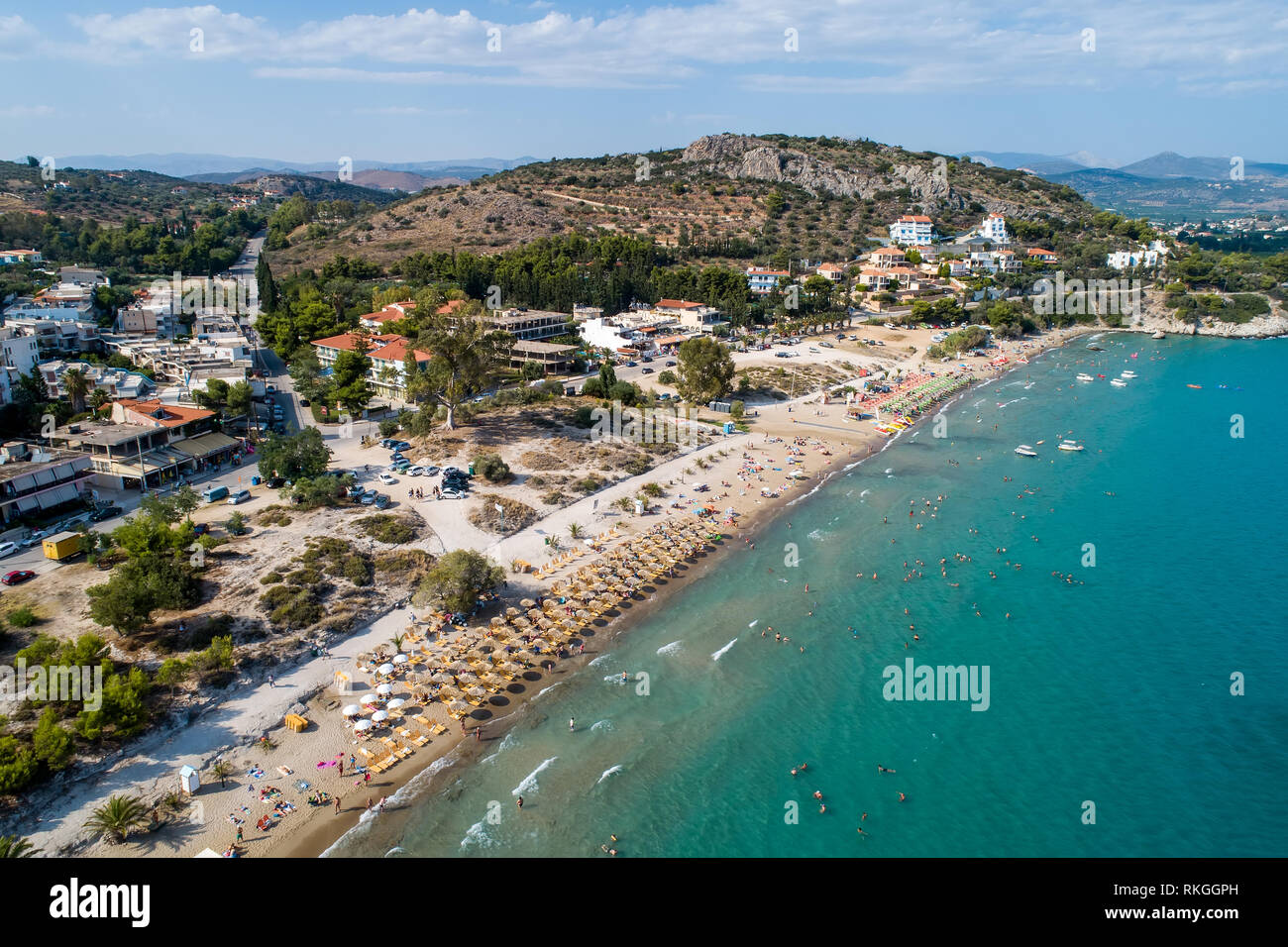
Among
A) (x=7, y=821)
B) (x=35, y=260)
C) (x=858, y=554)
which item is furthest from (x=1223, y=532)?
(x=35, y=260)

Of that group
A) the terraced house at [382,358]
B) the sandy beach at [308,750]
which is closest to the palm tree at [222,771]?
the sandy beach at [308,750]

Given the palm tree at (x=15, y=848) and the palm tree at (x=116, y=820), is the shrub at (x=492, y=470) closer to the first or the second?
the palm tree at (x=116, y=820)

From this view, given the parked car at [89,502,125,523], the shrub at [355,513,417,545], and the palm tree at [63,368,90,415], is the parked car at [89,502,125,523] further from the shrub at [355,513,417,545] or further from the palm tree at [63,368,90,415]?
the palm tree at [63,368,90,415]

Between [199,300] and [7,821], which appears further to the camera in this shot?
[199,300]

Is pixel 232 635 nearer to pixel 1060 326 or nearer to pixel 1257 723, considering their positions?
pixel 1257 723

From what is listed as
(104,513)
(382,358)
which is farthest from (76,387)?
(382,358)
